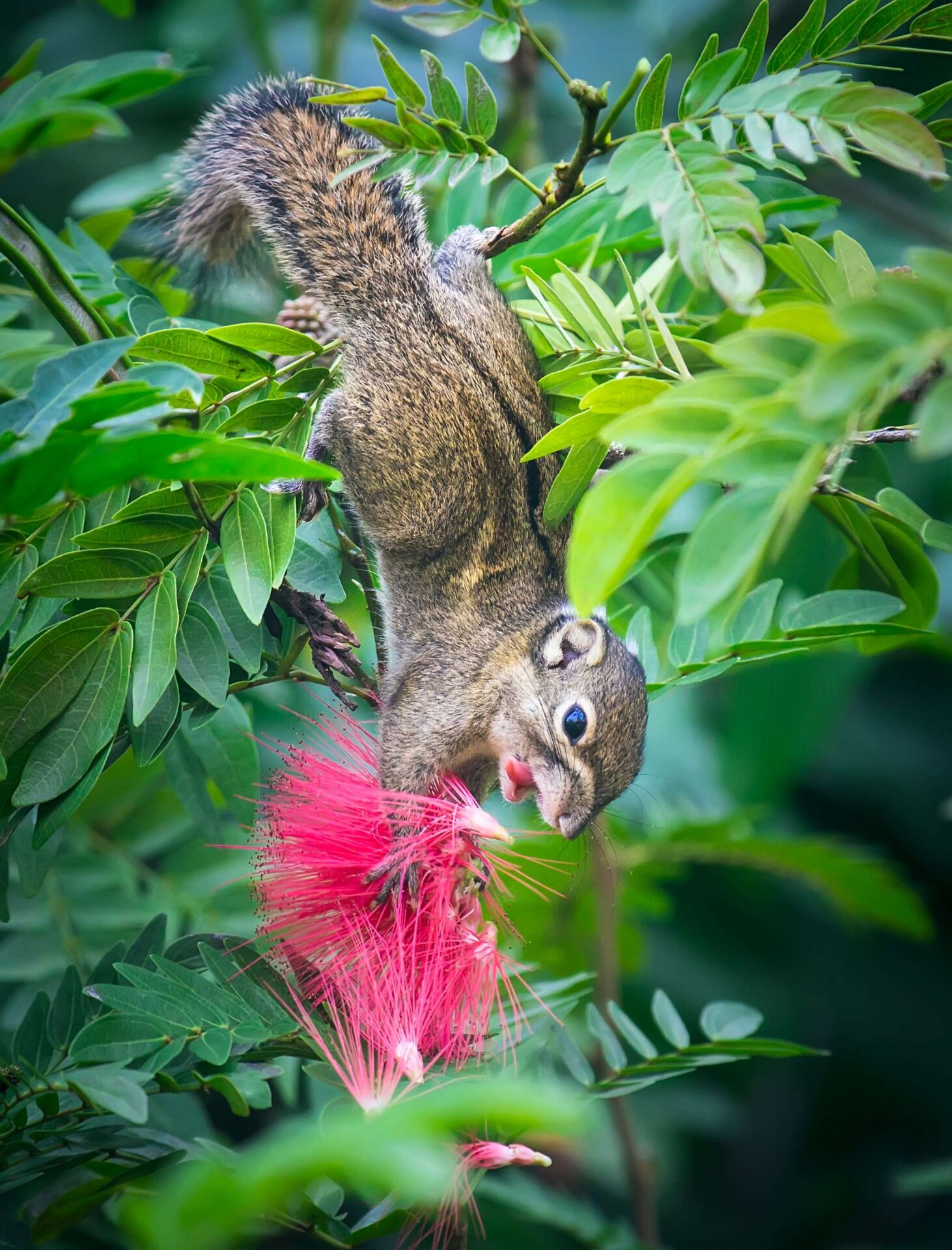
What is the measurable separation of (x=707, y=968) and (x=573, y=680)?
1585mm

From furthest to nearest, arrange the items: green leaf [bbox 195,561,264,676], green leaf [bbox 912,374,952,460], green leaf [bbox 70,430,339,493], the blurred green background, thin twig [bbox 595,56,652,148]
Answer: the blurred green background < green leaf [bbox 195,561,264,676] < thin twig [bbox 595,56,652,148] < green leaf [bbox 70,430,339,493] < green leaf [bbox 912,374,952,460]

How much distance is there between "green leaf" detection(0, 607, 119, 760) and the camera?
0.97 meters

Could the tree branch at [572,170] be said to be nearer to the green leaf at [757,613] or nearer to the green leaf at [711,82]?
the green leaf at [711,82]

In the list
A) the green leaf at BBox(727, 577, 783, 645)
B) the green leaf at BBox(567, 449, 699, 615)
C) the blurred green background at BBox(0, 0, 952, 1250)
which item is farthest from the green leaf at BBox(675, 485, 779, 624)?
the blurred green background at BBox(0, 0, 952, 1250)

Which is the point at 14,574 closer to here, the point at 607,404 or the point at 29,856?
the point at 29,856

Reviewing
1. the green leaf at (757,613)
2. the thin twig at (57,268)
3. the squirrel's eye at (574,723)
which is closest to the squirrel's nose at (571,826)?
the squirrel's eye at (574,723)

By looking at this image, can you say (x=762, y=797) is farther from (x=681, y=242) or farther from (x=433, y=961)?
(x=681, y=242)

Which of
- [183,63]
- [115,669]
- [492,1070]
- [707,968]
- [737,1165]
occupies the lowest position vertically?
[737,1165]

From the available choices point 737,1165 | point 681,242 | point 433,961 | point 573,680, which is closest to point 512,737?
point 573,680

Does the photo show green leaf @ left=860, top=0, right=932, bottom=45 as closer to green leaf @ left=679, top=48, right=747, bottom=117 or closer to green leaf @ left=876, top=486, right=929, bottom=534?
green leaf @ left=679, top=48, right=747, bottom=117

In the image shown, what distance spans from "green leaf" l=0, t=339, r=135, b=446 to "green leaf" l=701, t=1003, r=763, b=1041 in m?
1.05

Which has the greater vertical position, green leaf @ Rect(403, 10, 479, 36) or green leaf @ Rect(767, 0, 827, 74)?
green leaf @ Rect(403, 10, 479, 36)

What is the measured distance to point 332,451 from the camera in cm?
152

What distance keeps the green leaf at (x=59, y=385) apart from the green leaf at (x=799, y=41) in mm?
740
